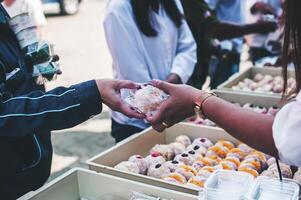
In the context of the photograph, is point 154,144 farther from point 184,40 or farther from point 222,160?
point 184,40

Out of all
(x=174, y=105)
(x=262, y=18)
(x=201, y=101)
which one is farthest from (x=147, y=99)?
(x=262, y=18)

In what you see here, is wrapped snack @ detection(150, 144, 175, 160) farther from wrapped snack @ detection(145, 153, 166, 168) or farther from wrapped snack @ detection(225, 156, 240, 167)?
wrapped snack @ detection(225, 156, 240, 167)

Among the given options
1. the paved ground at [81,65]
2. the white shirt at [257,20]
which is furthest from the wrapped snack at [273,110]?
the paved ground at [81,65]

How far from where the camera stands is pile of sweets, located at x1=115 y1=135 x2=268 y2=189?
2.06 metres

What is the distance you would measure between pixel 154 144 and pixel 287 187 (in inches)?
45.2

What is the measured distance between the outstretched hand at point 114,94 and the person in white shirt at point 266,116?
0.17 m

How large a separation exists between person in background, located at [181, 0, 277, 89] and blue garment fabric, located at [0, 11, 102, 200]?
1.85 m

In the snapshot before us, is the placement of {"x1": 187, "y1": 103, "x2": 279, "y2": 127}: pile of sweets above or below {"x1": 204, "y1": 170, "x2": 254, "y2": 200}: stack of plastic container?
below

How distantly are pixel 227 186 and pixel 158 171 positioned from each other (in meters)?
0.57

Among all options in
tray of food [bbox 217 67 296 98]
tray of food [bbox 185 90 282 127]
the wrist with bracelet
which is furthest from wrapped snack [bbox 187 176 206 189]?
tray of food [bbox 217 67 296 98]

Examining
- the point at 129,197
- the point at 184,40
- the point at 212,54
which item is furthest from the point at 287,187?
the point at 212,54

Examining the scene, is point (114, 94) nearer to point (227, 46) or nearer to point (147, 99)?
point (147, 99)

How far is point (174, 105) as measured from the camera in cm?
165

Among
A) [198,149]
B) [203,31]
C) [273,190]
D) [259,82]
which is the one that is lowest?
[259,82]
